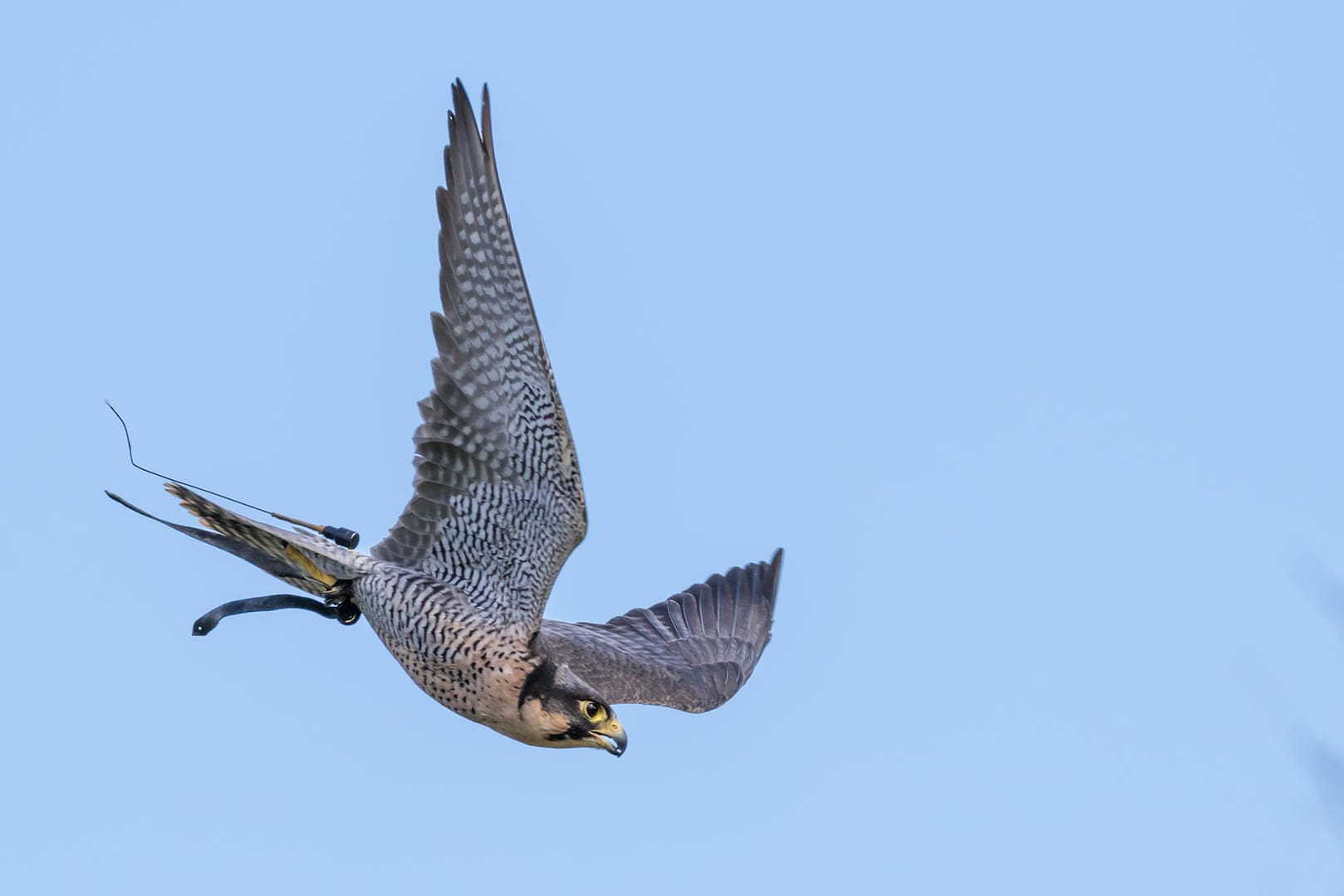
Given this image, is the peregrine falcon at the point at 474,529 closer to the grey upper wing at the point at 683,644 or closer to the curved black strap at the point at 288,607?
the curved black strap at the point at 288,607

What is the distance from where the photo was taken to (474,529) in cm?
1230

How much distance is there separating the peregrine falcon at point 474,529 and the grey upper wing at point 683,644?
2409 millimetres

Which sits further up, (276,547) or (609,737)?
(276,547)

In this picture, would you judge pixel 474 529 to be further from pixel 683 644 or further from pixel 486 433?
pixel 683 644

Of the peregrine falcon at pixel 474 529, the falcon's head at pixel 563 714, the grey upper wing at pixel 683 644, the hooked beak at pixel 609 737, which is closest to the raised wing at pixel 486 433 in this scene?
the peregrine falcon at pixel 474 529

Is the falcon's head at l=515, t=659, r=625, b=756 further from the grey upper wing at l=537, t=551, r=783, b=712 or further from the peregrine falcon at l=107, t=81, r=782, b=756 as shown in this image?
the grey upper wing at l=537, t=551, r=783, b=712

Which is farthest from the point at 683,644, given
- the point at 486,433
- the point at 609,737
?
the point at 486,433

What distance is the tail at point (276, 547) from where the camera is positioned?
488 inches

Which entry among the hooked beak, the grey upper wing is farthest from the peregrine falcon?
the grey upper wing

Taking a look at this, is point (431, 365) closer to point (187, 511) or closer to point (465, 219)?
point (465, 219)

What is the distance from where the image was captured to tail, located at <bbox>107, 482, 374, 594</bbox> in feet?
40.7

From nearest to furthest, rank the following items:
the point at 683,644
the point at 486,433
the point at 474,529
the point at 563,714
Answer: the point at 486,433 < the point at 474,529 < the point at 563,714 < the point at 683,644

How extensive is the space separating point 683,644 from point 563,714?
5132mm

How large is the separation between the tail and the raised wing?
9.6 inches
